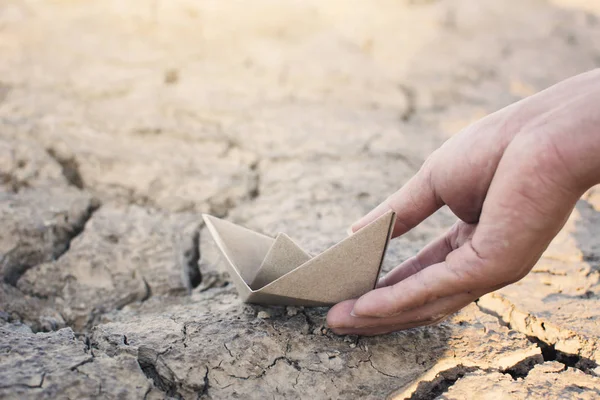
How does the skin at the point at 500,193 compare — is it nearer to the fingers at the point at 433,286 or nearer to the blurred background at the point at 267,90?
the fingers at the point at 433,286

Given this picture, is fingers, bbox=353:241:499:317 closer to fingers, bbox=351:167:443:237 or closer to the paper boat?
the paper boat

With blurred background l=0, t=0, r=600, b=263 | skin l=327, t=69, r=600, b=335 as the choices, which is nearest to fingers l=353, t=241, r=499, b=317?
skin l=327, t=69, r=600, b=335

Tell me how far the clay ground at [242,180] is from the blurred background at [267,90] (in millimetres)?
14

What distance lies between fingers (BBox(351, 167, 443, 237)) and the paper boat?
0.14 metres

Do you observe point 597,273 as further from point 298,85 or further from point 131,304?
point 298,85

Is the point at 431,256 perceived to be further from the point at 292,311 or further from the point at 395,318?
the point at 292,311

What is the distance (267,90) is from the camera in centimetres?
285

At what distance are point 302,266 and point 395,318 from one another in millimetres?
242

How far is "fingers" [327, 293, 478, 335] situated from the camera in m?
1.09

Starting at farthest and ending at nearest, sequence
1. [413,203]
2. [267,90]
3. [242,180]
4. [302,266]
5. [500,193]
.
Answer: [267,90], [242,180], [413,203], [302,266], [500,193]

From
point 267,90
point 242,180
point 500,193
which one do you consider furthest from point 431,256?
point 267,90

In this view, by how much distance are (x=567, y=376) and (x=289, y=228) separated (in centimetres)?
97

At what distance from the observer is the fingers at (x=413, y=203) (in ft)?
4.00

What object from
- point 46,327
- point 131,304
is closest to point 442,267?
point 131,304
